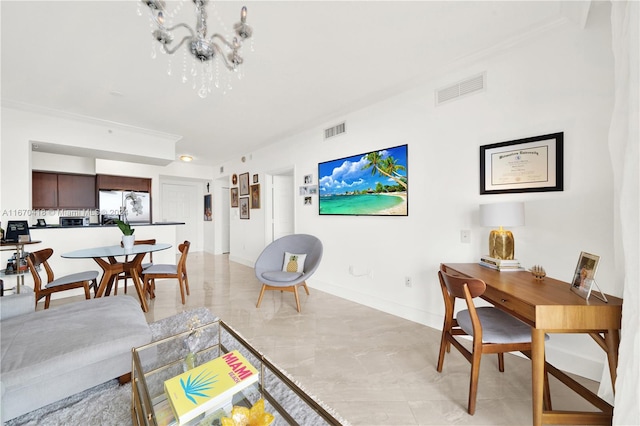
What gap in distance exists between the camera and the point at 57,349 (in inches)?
55.4

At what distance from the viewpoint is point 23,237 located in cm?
280

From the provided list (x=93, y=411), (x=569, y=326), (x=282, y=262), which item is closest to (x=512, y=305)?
(x=569, y=326)

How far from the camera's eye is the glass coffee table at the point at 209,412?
99 centimetres

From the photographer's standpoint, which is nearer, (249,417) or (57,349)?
(249,417)

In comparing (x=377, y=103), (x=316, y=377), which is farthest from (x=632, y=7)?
(x=316, y=377)

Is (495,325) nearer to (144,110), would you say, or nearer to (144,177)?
(144,110)

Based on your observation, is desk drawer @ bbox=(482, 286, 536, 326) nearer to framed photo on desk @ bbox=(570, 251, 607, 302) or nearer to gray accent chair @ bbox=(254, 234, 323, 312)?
framed photo on desk @ bbox=(570, 251, 607, 302)

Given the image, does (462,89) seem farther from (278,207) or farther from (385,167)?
(278,207)

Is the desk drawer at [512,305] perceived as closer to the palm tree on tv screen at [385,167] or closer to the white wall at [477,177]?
the white wall at [477,177]

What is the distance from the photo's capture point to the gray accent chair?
2971 millimetres

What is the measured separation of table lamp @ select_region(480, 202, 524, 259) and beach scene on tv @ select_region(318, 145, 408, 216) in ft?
3.01

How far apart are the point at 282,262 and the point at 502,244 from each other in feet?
8.61

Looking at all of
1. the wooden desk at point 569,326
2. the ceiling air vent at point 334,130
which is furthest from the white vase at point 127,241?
the wooden desk at point 569,326

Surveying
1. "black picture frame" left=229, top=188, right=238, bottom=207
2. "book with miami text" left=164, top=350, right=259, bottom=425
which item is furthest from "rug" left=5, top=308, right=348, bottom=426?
"black picture frame" left=229, top=188, right=238, bottom=207
